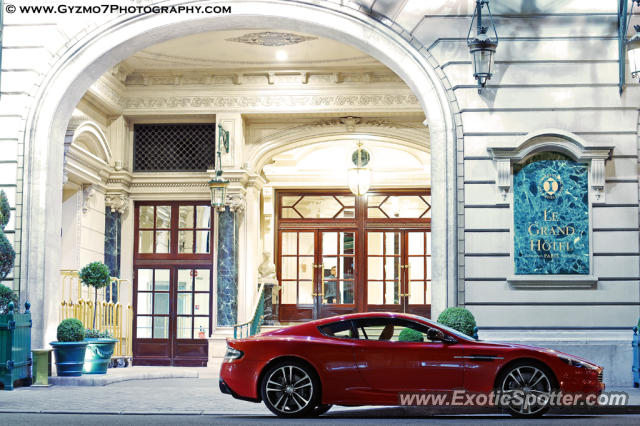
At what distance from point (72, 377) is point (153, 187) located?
6.94 meters

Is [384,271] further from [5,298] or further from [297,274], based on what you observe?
[5,298]

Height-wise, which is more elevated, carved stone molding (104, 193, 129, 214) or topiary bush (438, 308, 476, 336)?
carved stone molding (104, 193, 129, 214)

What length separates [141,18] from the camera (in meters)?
14.6

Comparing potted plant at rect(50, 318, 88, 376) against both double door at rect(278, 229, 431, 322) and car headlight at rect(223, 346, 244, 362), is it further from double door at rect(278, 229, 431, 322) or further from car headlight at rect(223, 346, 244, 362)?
double door at rect(278, 229, 431, 322)

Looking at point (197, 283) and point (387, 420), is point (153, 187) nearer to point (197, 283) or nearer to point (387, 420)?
point (197, 283)

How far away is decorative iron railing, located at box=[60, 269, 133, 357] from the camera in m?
16.6

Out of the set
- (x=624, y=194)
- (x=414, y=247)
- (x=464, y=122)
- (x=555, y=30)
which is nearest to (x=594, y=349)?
(x=624, y=194)

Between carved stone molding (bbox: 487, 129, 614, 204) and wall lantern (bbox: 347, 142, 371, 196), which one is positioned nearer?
carved stone molding (bbox: 487, 129, 614, 204)

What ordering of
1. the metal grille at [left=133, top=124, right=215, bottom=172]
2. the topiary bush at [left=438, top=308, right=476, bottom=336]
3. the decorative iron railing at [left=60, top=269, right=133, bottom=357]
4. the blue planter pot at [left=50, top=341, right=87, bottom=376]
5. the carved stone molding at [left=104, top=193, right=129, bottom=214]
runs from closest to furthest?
the topiary bush at [left=438, top=308, right=476, bottom=336]
the blue planter pot at [left=50, top=341, right=87, bottom=376]
the decorative iron railing at [left=60, top=269, right=133, bottom=357]
the carved stone molding at [left=104, top=193, right=129, bottom=214]
the metal grille at [left=133, top=124, right=215, bottom=172]

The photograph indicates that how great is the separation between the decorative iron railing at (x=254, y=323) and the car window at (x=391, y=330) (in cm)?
839

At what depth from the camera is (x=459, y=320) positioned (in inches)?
500

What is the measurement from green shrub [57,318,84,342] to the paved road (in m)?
4.17

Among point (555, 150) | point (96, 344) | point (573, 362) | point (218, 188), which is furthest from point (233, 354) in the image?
point (218, 188)

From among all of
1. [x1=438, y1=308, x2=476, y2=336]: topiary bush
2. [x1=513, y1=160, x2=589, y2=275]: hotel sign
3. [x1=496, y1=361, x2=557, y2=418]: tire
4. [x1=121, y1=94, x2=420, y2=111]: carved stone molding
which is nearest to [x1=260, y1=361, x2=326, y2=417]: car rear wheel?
[x1=496, y1=361, x2=557, y2=418]: tire
